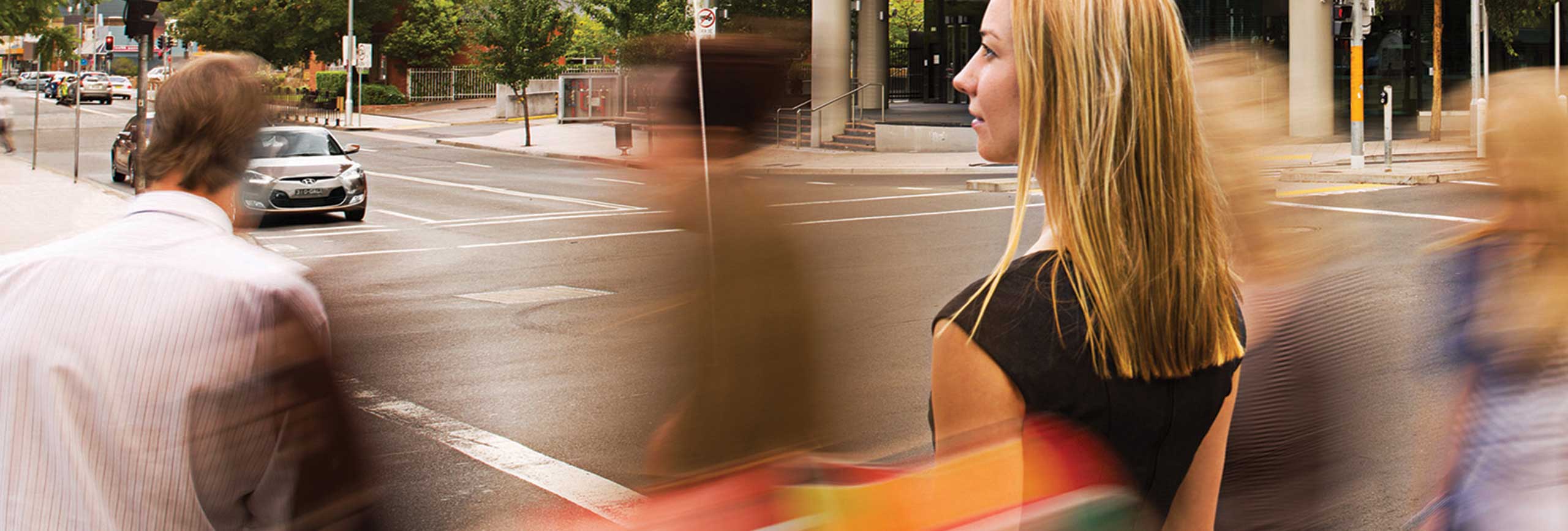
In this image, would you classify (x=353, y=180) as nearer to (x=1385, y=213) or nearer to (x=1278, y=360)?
(x=1385, y=213)

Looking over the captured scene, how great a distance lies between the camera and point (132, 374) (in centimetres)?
209

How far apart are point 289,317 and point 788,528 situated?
1167 mm

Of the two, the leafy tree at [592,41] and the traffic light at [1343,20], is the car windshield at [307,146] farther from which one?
the leafy tree at [592,41]

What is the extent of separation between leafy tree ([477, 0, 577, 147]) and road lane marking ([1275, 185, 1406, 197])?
2514 centimetres

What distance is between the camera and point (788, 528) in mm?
1319

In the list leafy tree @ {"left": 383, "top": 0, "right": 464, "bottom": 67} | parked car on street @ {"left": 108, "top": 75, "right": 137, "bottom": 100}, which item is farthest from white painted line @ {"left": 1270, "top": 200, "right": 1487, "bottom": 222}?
parked car on street @ {"left": 108, "top": 75, "right": 137, "bottom": 100}

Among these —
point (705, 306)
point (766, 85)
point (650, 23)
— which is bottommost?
point (705, 306)

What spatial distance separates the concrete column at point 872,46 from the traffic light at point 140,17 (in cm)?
2422

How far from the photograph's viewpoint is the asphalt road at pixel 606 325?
566 centimetres

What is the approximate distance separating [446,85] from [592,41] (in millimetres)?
10647

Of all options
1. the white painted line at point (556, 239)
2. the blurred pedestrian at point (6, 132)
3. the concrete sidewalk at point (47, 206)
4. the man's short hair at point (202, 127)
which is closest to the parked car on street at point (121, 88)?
the blurred pedestrian at point (6, 132)

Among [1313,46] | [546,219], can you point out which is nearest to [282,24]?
[1313,46]

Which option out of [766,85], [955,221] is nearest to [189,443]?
[766,85]

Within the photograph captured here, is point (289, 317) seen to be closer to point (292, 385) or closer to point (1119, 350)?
point (292, 385)
